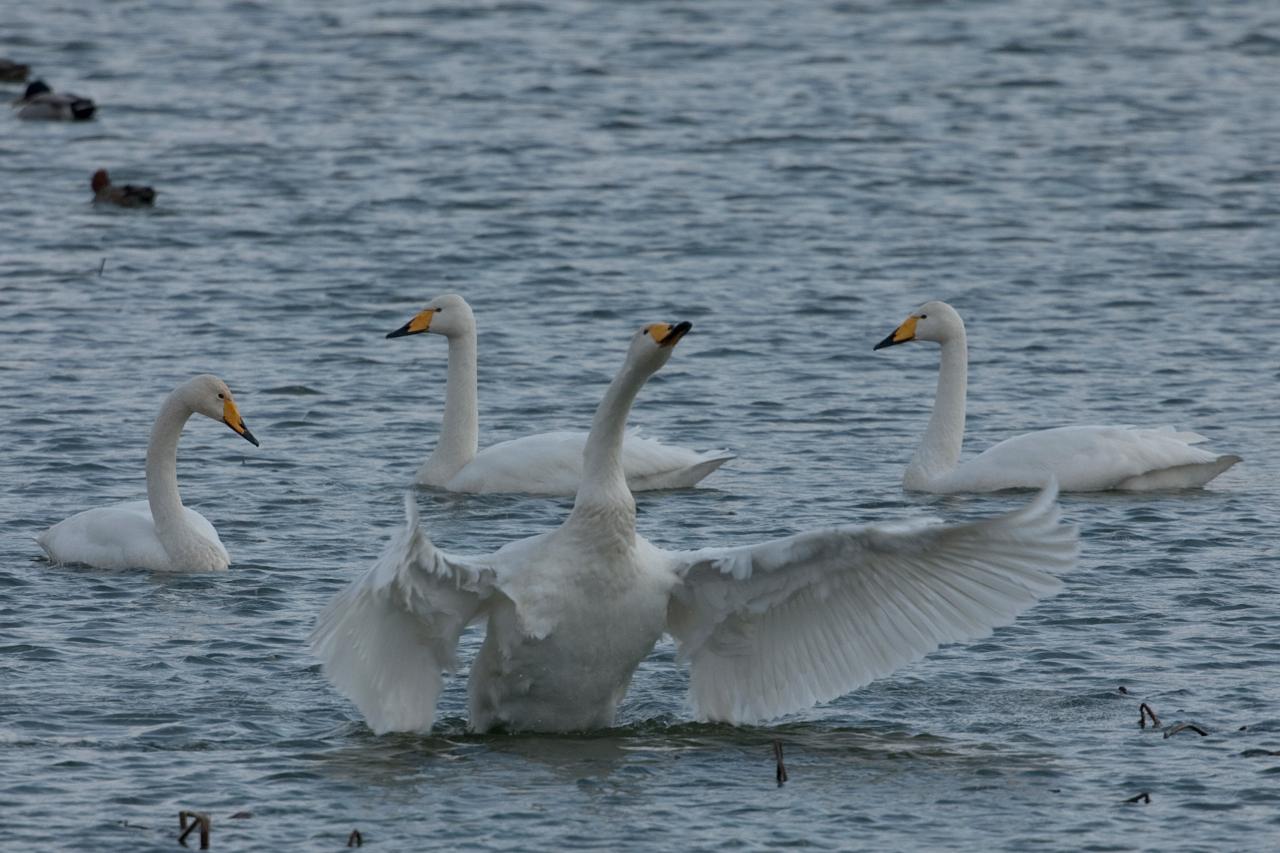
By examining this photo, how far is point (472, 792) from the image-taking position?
8.93 m

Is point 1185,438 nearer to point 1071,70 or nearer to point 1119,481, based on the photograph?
point 1119,481

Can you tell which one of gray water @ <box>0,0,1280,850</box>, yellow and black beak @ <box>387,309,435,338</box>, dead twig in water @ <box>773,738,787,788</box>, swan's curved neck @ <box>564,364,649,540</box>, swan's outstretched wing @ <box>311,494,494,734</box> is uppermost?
swan's curved neck @ <box>564,364,649,540</box>

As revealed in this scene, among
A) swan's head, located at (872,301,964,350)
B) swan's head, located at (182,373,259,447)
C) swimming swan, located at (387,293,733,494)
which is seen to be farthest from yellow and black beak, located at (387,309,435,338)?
swan's head, located at (872,301,964,350)

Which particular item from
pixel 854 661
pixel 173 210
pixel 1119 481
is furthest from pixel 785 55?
pixel 854 661

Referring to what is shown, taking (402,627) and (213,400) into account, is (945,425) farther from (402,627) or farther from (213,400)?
(402,627)

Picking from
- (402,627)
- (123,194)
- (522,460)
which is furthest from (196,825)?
(123,194)

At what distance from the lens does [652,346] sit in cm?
866

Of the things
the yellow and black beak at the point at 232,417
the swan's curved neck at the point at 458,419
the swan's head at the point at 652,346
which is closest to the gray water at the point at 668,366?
the swan's curved neck at the point at 458,419

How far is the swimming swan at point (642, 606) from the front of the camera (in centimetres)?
873

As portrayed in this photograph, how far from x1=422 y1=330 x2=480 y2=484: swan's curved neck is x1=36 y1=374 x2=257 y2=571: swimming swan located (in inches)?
83.6

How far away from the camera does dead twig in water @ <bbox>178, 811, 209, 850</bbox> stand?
322 inches

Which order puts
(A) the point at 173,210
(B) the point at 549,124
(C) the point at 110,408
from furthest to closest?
(B) the point at 549,124
(A) the point at 173,210
(C) the point at 110,408

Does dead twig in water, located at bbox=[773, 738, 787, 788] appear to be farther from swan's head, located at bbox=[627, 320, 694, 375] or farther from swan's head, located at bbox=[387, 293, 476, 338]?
swan's head, located at bbox=[387, 293, 476, 338]

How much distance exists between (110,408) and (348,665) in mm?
6765
